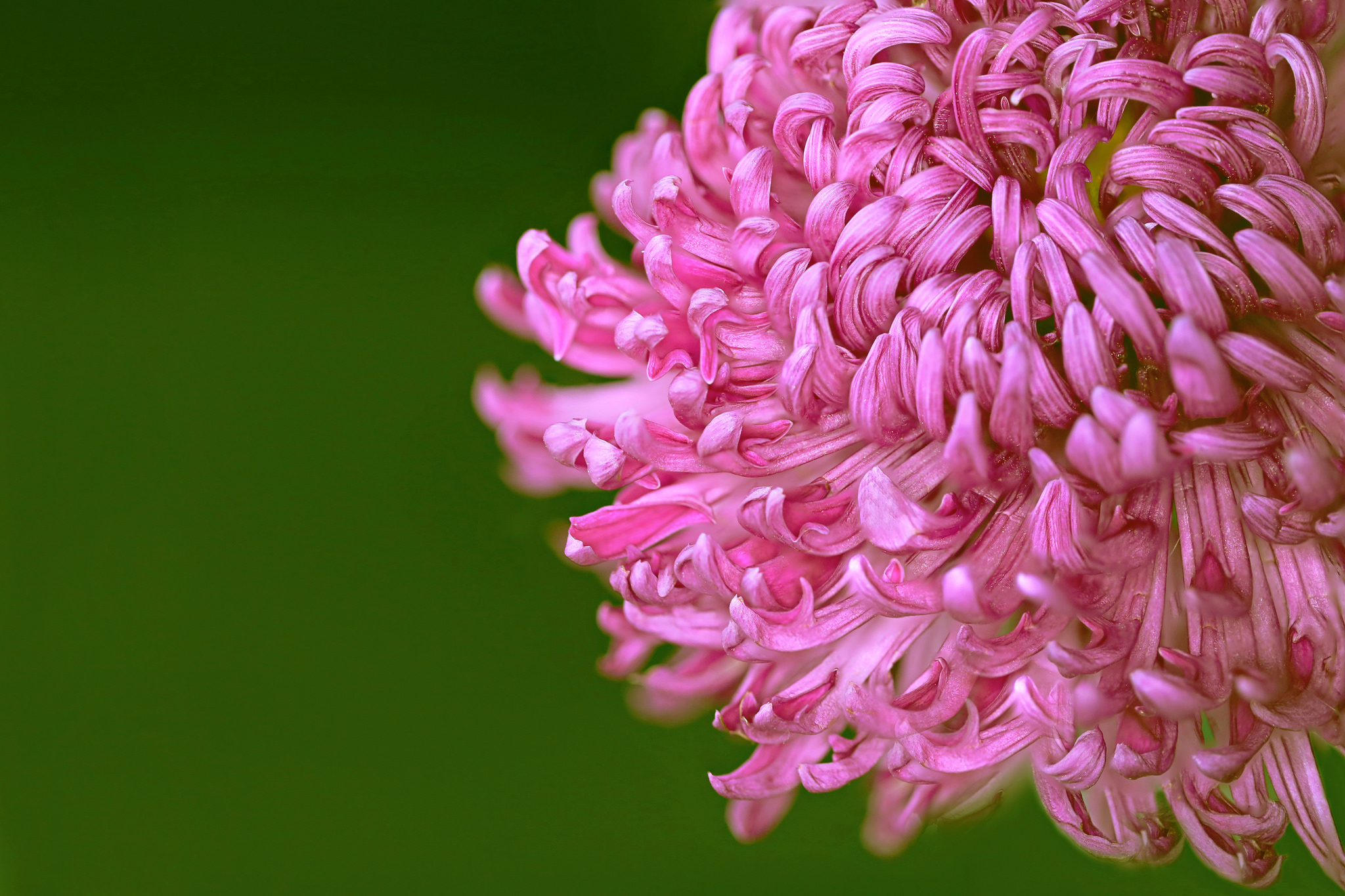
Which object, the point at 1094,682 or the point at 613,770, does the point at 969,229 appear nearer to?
the point at 1094,682

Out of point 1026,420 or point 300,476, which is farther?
point 300,476

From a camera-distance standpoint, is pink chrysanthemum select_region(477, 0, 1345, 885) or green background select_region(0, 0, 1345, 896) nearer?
pink chrysanthemum select_region(477, 0, 1345, 885)

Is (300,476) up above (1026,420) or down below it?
below

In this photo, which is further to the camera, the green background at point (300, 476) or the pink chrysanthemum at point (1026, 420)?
the green background at point (300, 476)
